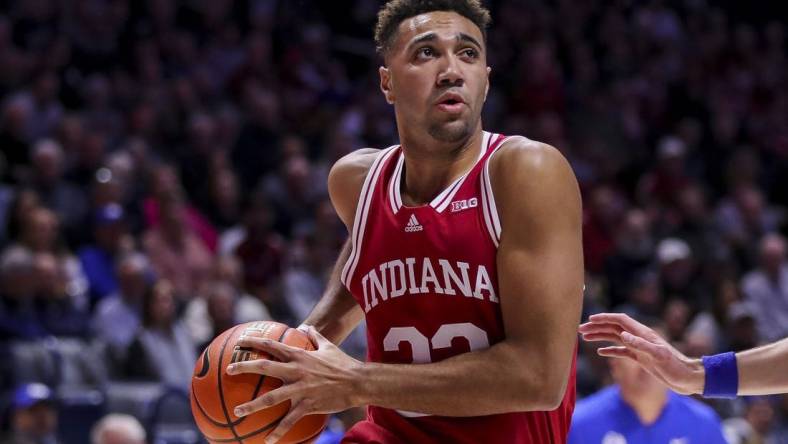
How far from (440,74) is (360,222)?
1.75 feet

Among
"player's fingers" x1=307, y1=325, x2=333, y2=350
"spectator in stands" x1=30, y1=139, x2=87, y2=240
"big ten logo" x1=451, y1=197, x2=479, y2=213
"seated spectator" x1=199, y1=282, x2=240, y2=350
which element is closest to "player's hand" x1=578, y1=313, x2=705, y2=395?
"big ten logo" x1=451, y1=197, x2=479, y2=213

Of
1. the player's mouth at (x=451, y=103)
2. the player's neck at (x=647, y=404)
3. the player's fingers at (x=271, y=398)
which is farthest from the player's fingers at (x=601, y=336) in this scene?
the player's neck at (x=647, y=404)

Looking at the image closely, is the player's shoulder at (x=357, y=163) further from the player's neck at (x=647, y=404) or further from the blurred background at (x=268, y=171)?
the player's neck at (x=647, y=404)

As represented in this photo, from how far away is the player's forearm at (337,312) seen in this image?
13.0ft

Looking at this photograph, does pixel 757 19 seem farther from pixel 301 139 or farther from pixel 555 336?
pixel 555 336

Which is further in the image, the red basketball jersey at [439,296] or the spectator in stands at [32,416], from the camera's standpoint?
the spectator in stands at [32,416]

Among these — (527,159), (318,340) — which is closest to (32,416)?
(318,340)

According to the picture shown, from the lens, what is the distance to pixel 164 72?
10.6 meters

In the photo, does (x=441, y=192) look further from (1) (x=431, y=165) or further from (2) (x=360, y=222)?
(2) (x=360, y=222)

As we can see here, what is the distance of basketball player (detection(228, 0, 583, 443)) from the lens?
3230 millimetres

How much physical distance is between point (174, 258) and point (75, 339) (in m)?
1.14

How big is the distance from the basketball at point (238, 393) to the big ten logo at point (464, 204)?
578 millimetres

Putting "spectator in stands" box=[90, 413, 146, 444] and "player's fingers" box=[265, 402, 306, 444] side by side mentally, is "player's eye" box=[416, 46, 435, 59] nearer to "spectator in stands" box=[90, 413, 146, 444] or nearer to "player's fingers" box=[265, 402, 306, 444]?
"player's fingers" box=[265, 402, 306, 444]

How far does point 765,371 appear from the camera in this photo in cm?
374
